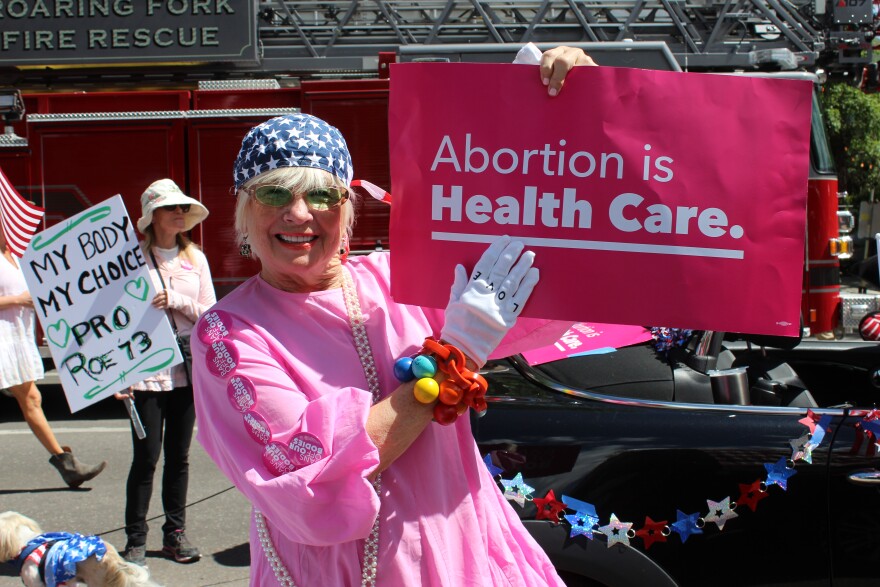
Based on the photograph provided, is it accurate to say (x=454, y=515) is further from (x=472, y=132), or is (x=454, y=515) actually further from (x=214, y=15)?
(x=214, y=15)

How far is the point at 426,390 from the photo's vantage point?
1530mm

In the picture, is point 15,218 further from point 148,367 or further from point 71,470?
point 148,367

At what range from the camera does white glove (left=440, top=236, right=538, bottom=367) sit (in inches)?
62.7

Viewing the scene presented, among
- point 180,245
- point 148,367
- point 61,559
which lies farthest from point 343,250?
point 180,245

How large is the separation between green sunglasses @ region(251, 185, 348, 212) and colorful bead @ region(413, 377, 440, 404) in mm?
363

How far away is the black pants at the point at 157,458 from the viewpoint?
4.52m

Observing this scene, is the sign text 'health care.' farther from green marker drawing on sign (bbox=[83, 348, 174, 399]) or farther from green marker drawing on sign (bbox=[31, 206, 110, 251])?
green marker drawing on sign (bbox=[31, 206, 110, 251])

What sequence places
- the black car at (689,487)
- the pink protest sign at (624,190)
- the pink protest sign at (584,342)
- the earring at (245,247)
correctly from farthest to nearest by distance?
the pink protest sign at (584,342) < the black car at (689,487) < the earring at (245,247) < the pink protest sign at (624,190)

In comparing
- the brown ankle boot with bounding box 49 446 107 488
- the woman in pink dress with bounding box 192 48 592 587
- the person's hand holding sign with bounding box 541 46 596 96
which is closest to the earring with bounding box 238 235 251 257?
the woman in pink dress with bounding box 192 48 592 587

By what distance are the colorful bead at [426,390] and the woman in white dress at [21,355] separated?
4.94 metres

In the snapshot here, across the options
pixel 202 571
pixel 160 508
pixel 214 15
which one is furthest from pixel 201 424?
pixel 214 15

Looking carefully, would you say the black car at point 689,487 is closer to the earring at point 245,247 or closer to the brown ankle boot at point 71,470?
the earring at point 245,247

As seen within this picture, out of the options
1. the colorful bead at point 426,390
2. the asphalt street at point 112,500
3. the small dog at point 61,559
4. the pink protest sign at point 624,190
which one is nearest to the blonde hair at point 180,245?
the asphalt street at point 112,500

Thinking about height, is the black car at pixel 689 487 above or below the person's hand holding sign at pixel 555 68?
below
